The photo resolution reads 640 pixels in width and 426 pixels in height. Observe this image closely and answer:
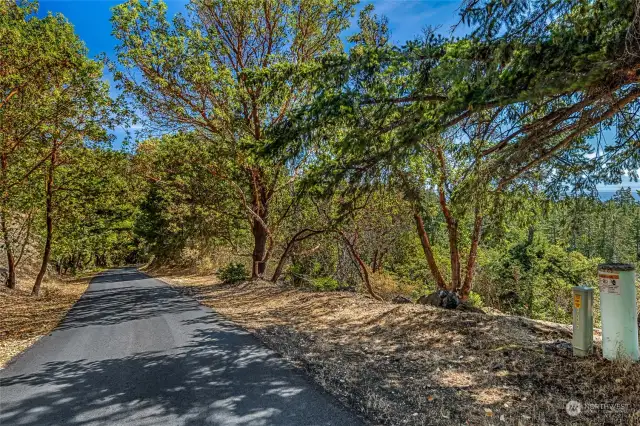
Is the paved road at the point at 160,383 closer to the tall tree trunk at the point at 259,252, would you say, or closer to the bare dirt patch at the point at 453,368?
the bare dirt patch at the point at 453,368

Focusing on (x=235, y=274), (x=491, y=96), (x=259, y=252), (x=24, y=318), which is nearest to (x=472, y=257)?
(x=491, y=96)

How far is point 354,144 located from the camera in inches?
172

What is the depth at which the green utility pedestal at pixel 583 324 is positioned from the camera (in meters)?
3.79

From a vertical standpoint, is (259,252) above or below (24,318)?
above

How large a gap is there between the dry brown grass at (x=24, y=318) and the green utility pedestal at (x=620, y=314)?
7.66 meters

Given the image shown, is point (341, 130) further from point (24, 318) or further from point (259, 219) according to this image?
point (24, 318)

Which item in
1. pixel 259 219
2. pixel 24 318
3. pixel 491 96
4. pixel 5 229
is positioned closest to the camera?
pixel 491 96

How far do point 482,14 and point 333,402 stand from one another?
4428 millimetres

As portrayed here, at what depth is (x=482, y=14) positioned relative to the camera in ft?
12.6

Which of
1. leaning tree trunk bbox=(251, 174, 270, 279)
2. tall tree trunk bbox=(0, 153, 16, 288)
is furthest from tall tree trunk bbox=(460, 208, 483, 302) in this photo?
tall tree trunk bbox=(0, 153, 16, 288)

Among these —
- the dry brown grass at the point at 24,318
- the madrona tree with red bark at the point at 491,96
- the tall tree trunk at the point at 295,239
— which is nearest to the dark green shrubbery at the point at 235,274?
the tall tree trunk at the point at 295,239

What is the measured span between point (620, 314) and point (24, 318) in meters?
12.1

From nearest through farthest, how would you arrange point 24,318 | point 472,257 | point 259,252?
point 472,257 → point 24,318 → point 259,252

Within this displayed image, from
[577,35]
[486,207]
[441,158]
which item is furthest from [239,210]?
[577,35]
